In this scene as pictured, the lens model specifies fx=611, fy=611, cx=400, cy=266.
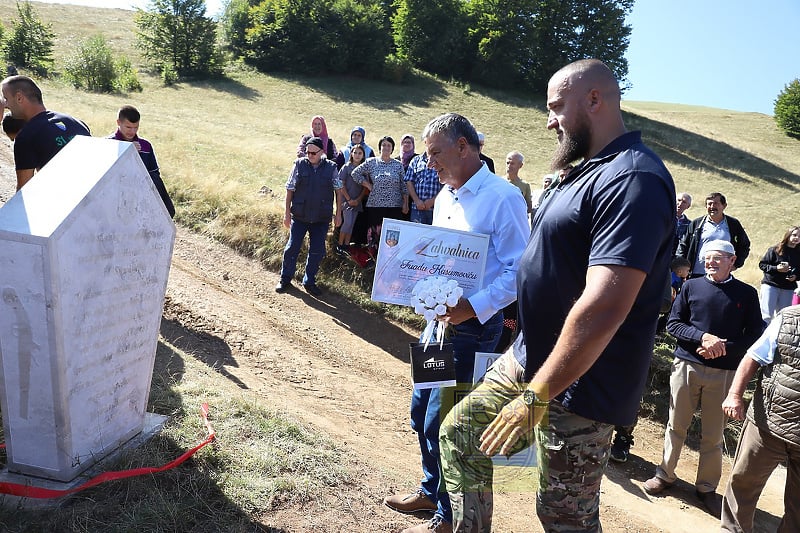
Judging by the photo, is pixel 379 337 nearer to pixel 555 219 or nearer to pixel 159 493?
pixel 159 493

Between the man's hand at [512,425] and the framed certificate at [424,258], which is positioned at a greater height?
the framed certificate at [424,258]

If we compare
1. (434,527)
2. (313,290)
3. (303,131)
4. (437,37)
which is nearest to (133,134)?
(313,290)

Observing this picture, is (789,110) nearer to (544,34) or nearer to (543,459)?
(544,34)

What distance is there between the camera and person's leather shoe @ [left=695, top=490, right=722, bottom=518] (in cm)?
528

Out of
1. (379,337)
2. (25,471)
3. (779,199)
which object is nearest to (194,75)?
(779,199)

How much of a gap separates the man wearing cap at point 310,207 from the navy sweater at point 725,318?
4.73 m

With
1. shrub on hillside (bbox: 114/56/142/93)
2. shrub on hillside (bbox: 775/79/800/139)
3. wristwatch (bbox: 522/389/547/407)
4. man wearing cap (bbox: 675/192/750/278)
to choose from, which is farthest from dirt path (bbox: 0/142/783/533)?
shrub on hillside (bbox: 775/79/800/139)

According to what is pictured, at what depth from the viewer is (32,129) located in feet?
16.3

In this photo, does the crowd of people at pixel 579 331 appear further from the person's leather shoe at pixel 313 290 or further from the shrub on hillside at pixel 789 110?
the shrub on hillside at pixel 789 110

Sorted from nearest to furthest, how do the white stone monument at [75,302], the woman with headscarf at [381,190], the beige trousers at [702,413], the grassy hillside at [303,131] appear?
the white stone monument at [75,302]
the beige trousers at [702,413]
the woman with headscarf at [381,190]
the grassy hillside at [303,131]

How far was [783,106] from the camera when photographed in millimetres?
45969

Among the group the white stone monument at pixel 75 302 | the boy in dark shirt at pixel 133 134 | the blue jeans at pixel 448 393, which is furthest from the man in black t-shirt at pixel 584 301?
the boy in dark shirt at pixel 133 134

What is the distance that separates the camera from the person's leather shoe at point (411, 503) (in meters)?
3.64

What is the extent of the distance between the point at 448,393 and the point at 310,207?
5.34 metres
